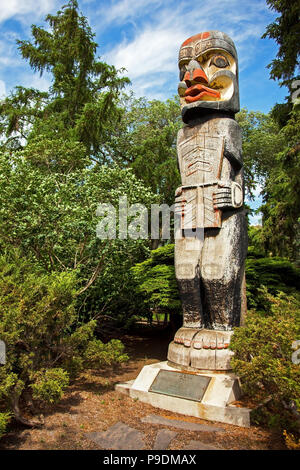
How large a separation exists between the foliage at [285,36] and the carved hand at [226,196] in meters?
5.81

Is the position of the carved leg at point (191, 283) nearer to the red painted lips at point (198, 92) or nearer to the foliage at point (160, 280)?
the foliage at point (160, 280)

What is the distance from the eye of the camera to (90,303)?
820 cm

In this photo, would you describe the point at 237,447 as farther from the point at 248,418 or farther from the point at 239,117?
the point at 239,117

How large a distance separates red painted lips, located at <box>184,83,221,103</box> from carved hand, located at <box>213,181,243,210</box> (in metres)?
1.42

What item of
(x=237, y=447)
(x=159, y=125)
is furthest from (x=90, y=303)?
(x=159, y=125)

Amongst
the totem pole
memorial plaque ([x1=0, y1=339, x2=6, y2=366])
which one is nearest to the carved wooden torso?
the totem pole

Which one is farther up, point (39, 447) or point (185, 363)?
point (185, 363)

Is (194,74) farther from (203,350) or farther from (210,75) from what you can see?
(203,350)

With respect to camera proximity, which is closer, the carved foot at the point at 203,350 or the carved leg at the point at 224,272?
the carved foot at the point at 203,350

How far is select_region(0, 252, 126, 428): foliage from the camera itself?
12.1 ft

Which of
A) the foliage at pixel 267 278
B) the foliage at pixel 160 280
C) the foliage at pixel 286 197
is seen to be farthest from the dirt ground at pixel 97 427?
the foliage at pixel 286 197

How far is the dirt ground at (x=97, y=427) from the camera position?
11.6 feet

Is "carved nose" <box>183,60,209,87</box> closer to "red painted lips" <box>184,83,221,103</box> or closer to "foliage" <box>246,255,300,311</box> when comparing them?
"red painted lips" <box>184,83,221,103</box>
